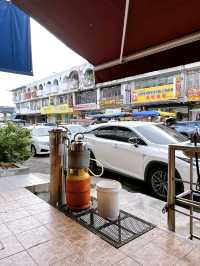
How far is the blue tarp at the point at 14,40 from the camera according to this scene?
325cm

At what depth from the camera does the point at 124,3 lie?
2.14m

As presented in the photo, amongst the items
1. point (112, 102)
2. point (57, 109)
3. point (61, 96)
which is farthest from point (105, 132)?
point (61, 96)

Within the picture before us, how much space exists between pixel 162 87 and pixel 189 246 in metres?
19.9

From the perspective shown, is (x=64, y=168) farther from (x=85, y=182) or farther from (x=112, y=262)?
(x=112, y=262)

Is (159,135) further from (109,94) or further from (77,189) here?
(109,94)

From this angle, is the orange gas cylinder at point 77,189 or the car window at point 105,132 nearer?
the orange gas cylinder at point 77,189

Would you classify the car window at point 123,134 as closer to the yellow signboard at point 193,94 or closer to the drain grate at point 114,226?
the drain grate at point 114,226

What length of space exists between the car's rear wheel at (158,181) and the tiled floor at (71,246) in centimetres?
197

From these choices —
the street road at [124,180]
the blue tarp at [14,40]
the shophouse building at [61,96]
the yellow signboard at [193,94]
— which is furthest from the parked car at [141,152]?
the shophouse building at [61,96]

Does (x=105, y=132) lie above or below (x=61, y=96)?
below

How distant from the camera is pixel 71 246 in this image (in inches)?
90.7

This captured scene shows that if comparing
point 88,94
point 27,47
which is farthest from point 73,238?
point 88,94

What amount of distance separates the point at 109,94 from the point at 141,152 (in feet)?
74.7

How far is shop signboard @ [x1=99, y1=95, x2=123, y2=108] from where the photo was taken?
83.1 ft
